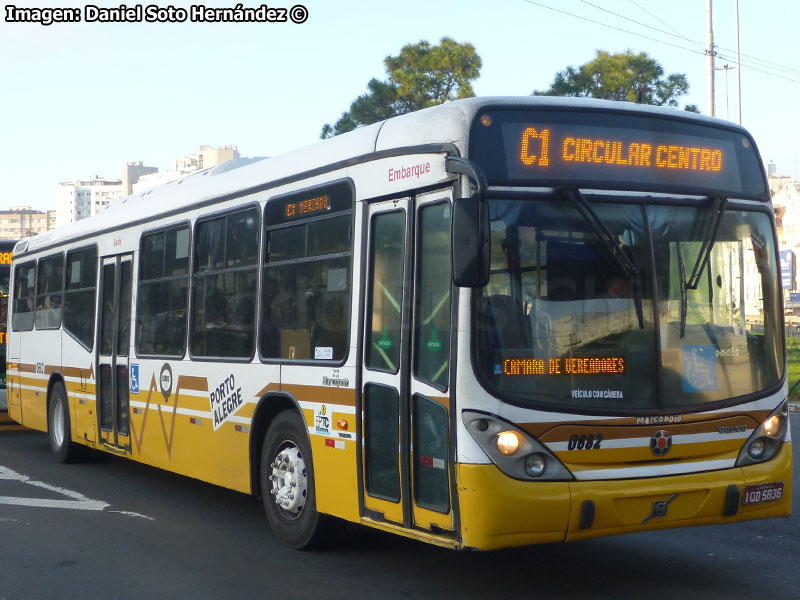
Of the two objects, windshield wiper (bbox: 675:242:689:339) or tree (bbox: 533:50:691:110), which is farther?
tree (bbox: 533:50:691:110)

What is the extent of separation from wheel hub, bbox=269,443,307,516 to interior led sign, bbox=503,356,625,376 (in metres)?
2.35

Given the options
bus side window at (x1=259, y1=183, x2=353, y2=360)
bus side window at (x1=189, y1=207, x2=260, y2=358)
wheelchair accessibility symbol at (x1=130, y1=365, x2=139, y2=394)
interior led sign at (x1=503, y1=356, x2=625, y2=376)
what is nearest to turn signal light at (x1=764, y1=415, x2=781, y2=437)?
interior led sign at (x1=503, y1=356, x2=625, y2=376)

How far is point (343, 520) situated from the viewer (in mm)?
7949

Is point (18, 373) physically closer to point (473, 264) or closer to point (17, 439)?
point (17, 439)

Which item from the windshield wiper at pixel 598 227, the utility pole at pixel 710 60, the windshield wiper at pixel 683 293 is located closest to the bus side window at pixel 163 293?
the windshield wiper at pixel 598 227

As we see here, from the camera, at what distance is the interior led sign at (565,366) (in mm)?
6191

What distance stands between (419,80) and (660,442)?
118 feet

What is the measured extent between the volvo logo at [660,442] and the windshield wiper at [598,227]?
3.12 ft

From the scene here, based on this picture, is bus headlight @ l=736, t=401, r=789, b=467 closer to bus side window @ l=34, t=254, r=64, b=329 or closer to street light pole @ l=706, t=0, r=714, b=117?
bus side window @ l=34, t=254, r=64, b=329

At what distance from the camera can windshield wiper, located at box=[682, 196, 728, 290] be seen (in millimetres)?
6582

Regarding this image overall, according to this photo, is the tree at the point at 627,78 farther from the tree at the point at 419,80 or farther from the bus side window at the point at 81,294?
the bus side window at the point at 81,294

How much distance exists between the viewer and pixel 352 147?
7.66 meters

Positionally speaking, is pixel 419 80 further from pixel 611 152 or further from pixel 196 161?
pixel 196 161

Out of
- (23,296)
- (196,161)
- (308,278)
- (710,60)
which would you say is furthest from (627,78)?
(196,161)
